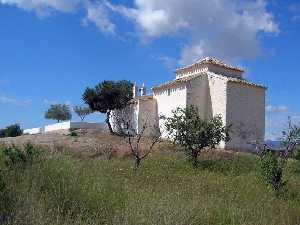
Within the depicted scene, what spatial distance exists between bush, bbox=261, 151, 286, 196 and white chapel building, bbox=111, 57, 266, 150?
18.9 metres

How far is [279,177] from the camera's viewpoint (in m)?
15.9

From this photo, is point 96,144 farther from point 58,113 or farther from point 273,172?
point 58,113

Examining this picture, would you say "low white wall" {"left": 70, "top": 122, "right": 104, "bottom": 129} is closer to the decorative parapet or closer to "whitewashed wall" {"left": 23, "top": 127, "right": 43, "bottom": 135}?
"whitewashed wall" {"left": 23, "top": 127, "right": 43, "bottom": 135}

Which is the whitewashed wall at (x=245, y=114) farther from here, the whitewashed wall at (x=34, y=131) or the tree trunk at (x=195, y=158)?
the whitewashed wall at (x=34, y=131)

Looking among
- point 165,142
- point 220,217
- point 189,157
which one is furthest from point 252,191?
point 165,142

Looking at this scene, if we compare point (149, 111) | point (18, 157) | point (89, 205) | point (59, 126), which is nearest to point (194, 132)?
point (18, 157)

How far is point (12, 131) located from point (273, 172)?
43925 mm

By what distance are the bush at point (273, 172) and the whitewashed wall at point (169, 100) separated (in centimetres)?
2081

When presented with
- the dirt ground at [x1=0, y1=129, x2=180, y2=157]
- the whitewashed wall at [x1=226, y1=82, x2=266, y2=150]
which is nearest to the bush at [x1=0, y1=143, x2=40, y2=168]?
the dirt ground at [x1=0, y1=129, x2=180, y2=157]

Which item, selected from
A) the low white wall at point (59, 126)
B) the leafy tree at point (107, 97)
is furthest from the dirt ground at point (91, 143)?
the low white wall at point (59, 126)

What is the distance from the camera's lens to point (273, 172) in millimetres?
15789

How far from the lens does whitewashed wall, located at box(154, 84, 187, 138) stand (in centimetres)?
3769

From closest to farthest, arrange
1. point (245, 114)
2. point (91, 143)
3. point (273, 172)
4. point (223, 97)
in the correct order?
point (273, 172), point (91, 143), point (223, 97), point (245, 114)

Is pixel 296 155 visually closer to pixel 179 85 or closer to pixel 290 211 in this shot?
pixel 290 211
